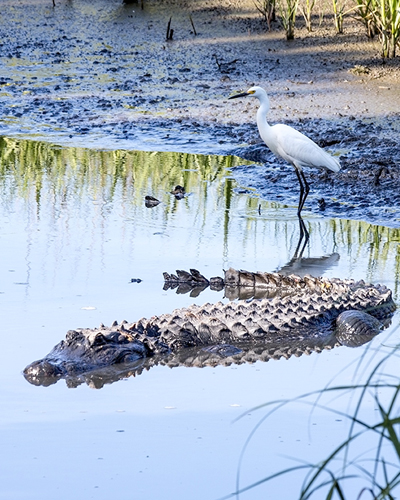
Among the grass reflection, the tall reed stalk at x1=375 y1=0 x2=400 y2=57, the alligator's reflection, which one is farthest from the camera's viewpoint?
the tall reed stalk at x1=375 y1=0 x2=400 y2=57

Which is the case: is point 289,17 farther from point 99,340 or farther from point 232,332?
point 99,340

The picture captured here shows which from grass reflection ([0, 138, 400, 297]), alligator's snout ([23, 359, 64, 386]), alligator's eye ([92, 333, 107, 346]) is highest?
grass reflection ([0, 138, 400, 297])

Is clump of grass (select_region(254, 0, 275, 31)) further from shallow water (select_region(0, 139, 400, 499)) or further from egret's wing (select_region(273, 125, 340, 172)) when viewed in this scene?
Answer: egret's wing (select_region(273, 125, 340, 172))

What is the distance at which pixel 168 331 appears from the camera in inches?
199

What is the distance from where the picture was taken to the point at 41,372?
177 inches

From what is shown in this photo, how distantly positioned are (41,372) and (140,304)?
1179 millimetres

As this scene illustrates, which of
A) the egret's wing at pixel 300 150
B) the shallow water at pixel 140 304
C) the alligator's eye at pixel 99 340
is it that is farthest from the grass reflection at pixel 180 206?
the alligator's eye at pixel 99 340

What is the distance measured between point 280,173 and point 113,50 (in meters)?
4.46

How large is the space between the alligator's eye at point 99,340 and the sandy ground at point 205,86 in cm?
320

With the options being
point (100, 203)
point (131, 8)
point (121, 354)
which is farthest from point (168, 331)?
point (131, 8)

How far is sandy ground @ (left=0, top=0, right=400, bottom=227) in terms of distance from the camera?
8555mm

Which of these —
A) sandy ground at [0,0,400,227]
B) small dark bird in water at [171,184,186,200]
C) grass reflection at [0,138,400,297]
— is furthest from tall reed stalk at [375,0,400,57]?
small dark bird in water at [171,184,186,200]

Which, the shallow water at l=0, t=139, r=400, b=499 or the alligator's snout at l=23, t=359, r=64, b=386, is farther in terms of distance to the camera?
the alligator's snout at l=23, t=359, r=64, b=386

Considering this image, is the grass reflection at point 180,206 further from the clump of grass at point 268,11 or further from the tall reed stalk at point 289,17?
the clump of grass at point 268,11
